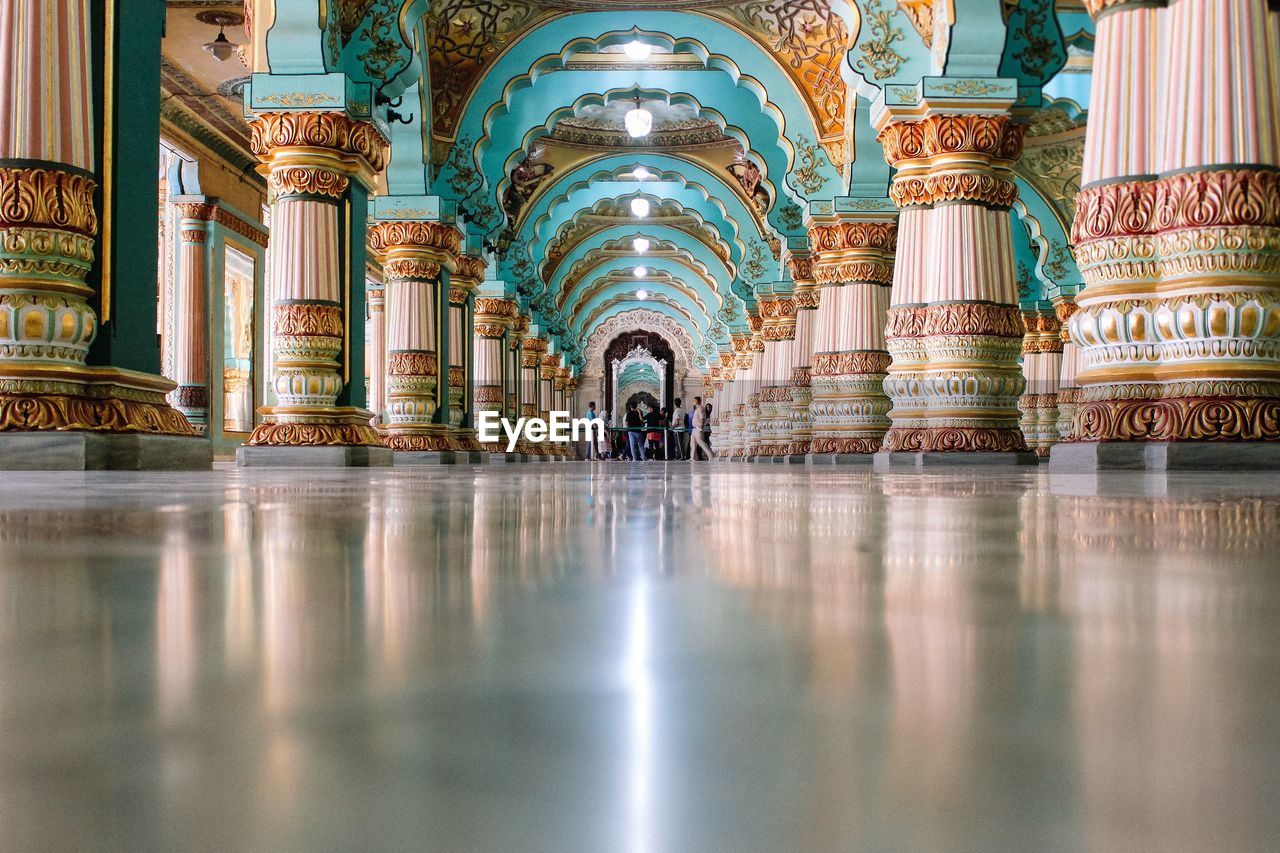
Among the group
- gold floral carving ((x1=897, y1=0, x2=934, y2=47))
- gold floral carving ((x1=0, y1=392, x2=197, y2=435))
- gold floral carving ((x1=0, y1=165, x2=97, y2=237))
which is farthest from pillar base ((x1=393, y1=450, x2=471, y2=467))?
gold floral carving ((x1=0, y1=165, x2=97, y2=237))

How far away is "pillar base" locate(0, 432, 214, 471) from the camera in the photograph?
14.6ft

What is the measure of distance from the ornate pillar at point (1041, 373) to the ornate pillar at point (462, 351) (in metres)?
9.87

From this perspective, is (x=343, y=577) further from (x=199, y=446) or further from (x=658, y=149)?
(x=658, y=149)


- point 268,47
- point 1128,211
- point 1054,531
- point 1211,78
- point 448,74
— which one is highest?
point 448,74

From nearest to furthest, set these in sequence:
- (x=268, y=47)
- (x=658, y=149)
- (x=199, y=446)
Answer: (x=199, y=446), (x=268, y=47), (x=658, y=149)

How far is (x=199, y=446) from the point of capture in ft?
18.8

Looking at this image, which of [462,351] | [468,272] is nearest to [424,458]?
[462,351]

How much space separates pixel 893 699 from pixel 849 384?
468 inches

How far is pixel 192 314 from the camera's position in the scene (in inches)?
682

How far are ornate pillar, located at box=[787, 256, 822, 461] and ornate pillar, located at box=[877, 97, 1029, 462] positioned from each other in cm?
776

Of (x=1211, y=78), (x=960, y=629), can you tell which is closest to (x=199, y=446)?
(x=1211, y=78)

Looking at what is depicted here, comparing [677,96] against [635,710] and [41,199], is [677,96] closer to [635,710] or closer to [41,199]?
[41,199]

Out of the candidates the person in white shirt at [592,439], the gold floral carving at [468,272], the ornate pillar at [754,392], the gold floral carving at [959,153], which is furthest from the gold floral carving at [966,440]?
the person in white shirt at [592,439]

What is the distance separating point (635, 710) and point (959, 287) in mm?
8443
